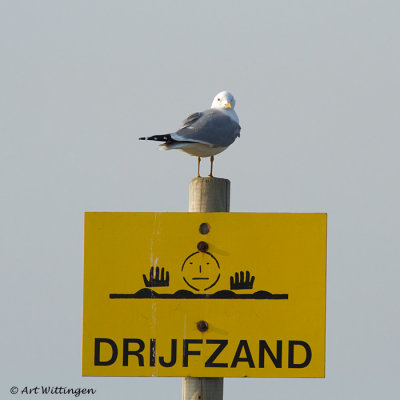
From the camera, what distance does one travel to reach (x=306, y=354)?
3428mm

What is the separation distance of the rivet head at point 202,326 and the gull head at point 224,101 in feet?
11.2

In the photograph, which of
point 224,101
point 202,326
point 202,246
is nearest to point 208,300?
point 202,326

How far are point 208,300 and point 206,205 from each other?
16.3 inches

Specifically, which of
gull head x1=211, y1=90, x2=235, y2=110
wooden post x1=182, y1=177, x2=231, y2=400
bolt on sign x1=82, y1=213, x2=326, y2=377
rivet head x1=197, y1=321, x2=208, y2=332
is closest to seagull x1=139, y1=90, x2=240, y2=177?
gull head x1=211, y1=90, x2=235, y2=110

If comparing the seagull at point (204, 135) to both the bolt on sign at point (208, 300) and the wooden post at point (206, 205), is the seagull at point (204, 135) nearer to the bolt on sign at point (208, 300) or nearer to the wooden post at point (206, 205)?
the wooden post at point (206, 205)

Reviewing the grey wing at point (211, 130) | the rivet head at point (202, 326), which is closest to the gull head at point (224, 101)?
the grey wing at point (211, 130)

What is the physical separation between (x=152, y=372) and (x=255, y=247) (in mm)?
674

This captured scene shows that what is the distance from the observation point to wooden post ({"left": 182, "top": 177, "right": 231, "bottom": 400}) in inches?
136

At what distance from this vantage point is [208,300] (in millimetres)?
3436

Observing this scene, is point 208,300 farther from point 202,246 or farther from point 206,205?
point 206,205

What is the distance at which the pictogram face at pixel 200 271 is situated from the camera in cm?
343

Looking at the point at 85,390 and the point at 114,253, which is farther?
the point at 85,390

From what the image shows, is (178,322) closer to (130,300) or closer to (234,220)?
(130,300)

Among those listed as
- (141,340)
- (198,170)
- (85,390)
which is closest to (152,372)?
(141,340)
